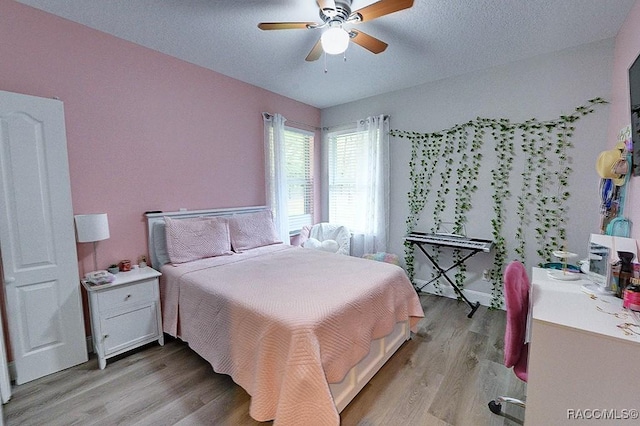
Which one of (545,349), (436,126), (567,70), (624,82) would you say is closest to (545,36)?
(567,70)

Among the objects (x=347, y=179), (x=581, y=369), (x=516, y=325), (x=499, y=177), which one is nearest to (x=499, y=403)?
(x=516, y=325)

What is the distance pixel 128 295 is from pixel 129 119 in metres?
1.55

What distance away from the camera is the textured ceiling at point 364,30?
193 centimetres

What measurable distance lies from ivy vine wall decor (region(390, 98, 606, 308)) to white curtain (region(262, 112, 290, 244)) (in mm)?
1650

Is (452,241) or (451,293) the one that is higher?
(452,241)

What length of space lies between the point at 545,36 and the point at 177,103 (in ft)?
11.3

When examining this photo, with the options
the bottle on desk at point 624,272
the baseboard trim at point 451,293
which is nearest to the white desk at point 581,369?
the bottle on desk at point 624,272

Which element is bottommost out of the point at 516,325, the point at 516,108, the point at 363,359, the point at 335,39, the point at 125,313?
the point at 363,359

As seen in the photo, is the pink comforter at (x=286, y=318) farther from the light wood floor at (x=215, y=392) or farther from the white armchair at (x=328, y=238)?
the white armchair at (x=328, y=238)

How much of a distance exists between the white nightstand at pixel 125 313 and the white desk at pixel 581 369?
102 inches

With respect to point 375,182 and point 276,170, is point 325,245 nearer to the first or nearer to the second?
point 375,182

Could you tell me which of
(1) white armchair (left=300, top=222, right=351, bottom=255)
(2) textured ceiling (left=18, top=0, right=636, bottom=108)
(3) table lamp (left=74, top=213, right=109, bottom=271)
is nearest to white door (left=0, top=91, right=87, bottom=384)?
(3) table lamp (left=74, top=213, right=109, bottom=271)

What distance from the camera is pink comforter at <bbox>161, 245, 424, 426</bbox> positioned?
1.32m

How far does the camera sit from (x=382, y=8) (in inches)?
64.7
